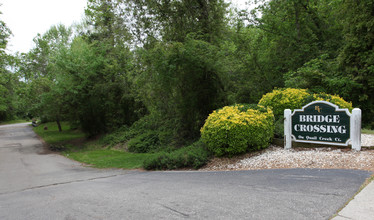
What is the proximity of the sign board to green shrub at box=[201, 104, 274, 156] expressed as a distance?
28.7 inches

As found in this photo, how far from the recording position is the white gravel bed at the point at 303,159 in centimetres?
613

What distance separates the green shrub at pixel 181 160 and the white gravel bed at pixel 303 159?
345mm

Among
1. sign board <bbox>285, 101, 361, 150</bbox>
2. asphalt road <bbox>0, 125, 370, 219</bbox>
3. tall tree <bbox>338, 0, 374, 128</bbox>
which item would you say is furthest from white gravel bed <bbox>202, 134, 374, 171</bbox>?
tall tree <bbox>338, 0, 374, 128</bbox>

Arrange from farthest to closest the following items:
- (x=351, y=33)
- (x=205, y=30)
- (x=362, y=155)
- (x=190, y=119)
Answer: (x=205, y=30)
(x=190, y=119)
(x=351, y=33)
(x=362, y=155)

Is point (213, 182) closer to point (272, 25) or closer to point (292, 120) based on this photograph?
point (292, 120)

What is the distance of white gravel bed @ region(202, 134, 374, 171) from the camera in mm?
6130

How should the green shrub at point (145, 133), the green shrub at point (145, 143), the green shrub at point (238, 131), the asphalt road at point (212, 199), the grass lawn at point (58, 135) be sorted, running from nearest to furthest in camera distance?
the asphalt road at point (212, 199), the green shrub at point (238, 131), the green shrub at point (145, 133), the green shrub at point (145, 143), the grass lawn at point (58, 135)

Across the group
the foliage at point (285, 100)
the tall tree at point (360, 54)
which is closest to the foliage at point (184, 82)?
the foliage at point (285, 100)

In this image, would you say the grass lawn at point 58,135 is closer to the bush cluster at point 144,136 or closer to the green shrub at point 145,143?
the bush cluster at point 144,136

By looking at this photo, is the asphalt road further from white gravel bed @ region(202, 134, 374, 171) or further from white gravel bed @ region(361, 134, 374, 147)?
white gravel bed @ region(361, 134, 374, 147)

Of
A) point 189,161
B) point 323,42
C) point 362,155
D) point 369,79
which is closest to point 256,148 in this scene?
point 189,161

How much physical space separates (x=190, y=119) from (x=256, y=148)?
5.90m

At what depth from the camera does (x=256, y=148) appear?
8.45 m

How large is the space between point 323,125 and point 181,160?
15.2 ft
